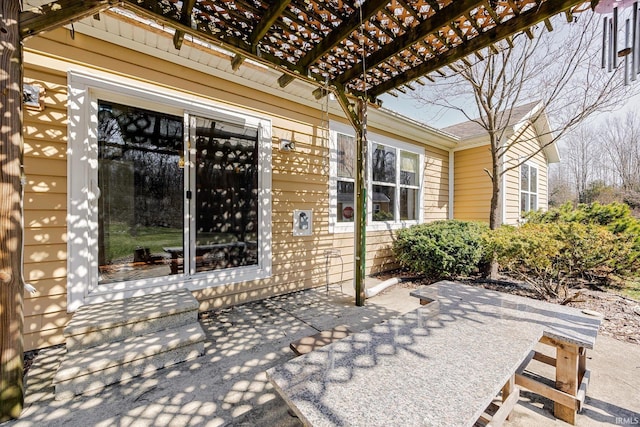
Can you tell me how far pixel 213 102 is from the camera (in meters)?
3.50

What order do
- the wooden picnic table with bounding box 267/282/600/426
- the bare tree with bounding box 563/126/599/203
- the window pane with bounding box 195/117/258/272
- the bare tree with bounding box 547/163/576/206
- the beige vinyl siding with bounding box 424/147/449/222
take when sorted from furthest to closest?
1. the bare tree with bounding box 547/163/576/206
2. the bare tree with bounding box 563/126/599/203
3. the beige vinyl siding with bounding box 424/147/449/222
4. the window pane with bounding box 195/117/258/272
5. the wooden picnic table with bounding box 267/282/600/426

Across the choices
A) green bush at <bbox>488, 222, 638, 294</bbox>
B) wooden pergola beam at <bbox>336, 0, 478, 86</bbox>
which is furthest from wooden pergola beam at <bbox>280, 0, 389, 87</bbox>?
green bush at <bbox>488, 222, 638, 294</bbox>

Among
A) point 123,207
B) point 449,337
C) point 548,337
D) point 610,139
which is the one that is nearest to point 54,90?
point 123,207

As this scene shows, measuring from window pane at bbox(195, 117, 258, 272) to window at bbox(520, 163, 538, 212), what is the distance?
772 centimetres

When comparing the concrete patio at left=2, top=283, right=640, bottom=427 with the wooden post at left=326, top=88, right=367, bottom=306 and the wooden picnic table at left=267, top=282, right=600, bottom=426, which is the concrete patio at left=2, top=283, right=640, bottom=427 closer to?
the wooden picnic table at left=267, top=282, right=600, bottom=426

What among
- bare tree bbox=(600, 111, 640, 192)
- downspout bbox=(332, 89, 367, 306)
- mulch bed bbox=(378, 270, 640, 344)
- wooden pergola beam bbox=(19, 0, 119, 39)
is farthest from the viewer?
bare tree bbox=(600, 111, 640, 192)

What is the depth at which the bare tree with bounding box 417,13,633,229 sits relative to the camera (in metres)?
4.73

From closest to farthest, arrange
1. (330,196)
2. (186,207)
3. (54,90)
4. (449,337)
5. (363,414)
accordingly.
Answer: (363,414) → (449,337) → (54,90) → (186,207) → (330,196)

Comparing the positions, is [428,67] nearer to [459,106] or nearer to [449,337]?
[449,337]

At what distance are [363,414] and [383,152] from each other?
17.4 feet

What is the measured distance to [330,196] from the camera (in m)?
4.77

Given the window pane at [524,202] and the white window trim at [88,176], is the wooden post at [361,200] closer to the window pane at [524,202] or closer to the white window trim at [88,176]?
the white window trim at [88,176]

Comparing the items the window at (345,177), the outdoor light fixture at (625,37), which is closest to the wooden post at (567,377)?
the outdoor light fixture at (625,37)

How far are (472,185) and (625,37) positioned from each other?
16.9 feet
